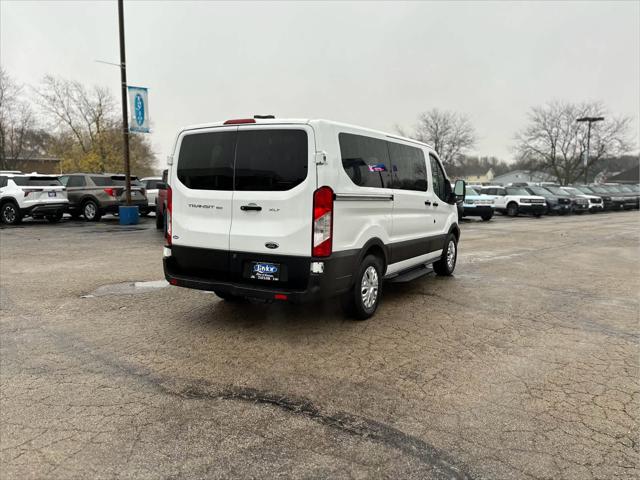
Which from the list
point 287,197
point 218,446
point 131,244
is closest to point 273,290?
point 287,197

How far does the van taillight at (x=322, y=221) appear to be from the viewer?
4.42m

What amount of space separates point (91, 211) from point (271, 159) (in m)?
15.7

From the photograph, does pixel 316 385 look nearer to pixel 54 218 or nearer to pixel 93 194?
pixel 93 194

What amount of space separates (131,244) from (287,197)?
8105mm

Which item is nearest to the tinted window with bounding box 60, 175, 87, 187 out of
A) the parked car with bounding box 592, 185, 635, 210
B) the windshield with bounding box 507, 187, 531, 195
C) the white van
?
the white van

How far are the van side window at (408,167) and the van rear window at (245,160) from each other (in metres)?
1.69

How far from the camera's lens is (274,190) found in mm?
4582

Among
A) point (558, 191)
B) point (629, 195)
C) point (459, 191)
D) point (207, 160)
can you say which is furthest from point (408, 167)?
point (629, 195)

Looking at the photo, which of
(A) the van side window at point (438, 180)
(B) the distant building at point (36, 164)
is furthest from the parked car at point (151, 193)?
(B) the distant building at point (36, 164)

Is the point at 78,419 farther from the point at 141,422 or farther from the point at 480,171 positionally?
the point at 480,171

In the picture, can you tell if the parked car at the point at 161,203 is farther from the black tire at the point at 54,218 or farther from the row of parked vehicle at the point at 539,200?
the row of parked vehicle at the point at 539,200

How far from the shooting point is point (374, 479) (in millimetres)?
2500

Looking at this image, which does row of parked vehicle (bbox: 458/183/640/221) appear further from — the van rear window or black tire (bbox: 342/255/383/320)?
the van rear window

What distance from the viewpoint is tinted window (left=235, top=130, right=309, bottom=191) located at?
4492mm
